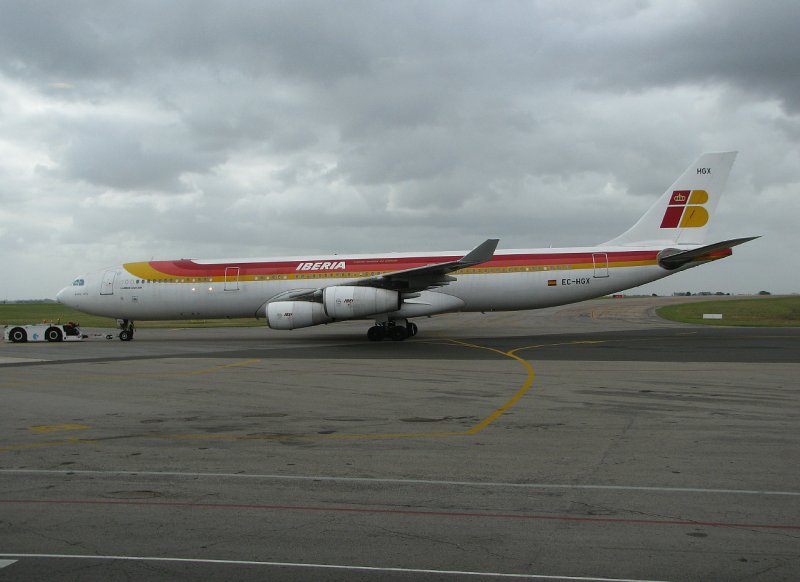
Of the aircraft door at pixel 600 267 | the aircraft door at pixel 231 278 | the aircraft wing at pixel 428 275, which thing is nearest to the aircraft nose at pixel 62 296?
the aircraft door at pixel 231 278

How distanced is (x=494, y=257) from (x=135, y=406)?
1887 cm

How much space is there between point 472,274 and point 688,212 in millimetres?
9516

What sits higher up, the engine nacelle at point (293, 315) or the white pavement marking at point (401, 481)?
the engine nacelle at point (293, 315)

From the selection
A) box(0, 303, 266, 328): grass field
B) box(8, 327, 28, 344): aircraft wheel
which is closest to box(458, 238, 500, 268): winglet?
box(8, 327, 28, 344): aircraft wheel

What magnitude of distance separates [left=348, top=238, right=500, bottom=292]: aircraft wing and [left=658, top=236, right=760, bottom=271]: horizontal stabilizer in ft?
25.5

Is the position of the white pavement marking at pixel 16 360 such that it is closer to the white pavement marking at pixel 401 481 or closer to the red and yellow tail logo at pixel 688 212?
the white pavement marking at pixel 401 481

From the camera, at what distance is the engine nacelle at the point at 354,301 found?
79.3 ft

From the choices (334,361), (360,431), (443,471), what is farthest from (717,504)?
(334,361)

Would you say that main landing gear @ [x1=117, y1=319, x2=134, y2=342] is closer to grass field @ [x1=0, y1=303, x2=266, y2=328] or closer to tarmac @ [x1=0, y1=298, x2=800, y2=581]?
grass field @ [x1=0, y1=303, x2=266, y2=328]

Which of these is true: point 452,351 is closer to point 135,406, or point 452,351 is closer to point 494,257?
point 494,257

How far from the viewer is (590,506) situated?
5.55m

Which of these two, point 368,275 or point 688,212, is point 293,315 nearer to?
A: point 368,275

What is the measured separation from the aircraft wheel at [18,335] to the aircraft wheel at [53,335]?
0.92 m

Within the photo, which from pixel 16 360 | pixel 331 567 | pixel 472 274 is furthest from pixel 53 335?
pixel 331 567
